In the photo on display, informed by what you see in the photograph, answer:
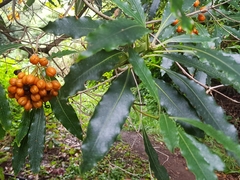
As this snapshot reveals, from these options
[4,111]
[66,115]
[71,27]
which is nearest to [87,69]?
[71,27]

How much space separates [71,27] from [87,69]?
0.47 ft

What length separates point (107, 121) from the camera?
0.71 meters

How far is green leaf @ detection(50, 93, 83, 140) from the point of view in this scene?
923mm

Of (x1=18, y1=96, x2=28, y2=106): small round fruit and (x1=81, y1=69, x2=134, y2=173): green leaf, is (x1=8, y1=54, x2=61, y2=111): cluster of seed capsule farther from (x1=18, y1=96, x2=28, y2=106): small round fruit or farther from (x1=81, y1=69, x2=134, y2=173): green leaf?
(x1=81, y1=69, x2=134, y2=173): green leaf

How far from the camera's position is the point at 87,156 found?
653 millimetres

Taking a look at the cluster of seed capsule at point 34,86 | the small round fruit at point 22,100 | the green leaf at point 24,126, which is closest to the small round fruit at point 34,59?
the cluster of seed capsule at point 34,86

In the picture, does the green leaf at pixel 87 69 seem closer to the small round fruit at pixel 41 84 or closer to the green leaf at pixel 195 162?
the small round fruit at pixel 41 84

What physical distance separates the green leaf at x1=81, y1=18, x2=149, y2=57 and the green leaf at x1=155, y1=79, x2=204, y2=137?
291mm

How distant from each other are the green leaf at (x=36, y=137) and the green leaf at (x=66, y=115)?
0.07m

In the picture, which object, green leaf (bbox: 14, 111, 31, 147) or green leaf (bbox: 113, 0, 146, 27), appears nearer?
green leaf (bbox: 113, 0, 146, 27)

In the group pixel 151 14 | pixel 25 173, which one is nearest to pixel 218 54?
pixel 151 14

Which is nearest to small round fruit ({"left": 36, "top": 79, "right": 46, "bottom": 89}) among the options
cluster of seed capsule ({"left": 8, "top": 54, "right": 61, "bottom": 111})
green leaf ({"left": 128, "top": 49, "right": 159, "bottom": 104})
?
cluster of seed capsule ({"left": 8, "top": 54, "right": 61, "bottom": 111})

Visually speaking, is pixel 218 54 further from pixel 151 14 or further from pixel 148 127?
pixel 148 127

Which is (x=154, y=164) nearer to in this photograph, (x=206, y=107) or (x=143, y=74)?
(x=206, y=107)
